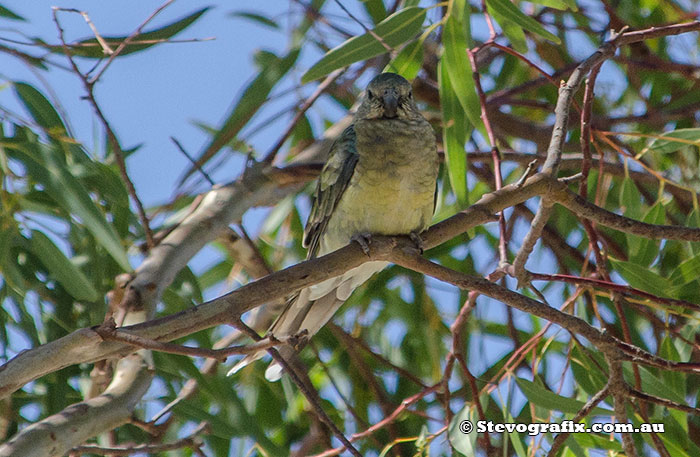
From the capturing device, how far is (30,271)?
2.74 metres

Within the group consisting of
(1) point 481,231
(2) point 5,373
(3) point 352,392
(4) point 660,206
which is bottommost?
(2) point 5,373

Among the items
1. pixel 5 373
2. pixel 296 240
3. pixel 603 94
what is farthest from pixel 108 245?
pixel 603 94

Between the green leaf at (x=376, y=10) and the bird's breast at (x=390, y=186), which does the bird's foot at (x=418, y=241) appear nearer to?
the bird's breast at (x=390, y=186)

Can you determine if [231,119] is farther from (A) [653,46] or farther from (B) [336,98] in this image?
(A) [653,46]

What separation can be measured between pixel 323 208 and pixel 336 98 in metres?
1.20

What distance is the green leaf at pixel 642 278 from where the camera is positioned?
2480mm

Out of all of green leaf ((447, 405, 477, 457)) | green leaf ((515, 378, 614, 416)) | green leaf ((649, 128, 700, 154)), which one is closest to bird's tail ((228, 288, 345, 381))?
green leaf ((447, 405, 477, 457))

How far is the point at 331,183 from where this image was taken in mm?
2775

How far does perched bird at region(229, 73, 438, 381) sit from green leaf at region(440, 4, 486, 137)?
0.33 meters

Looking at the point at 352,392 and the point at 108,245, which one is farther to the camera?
the point at 352,392

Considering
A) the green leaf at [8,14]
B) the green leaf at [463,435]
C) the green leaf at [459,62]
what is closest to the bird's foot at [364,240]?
the green leaf at [459,62]

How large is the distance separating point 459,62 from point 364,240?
60 cm

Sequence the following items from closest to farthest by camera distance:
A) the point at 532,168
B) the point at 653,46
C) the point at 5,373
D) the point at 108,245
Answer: the point at 5,373, the point at 532,168, the point at 108,245, the point at 653,46

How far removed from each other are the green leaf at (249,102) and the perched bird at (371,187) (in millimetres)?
361
